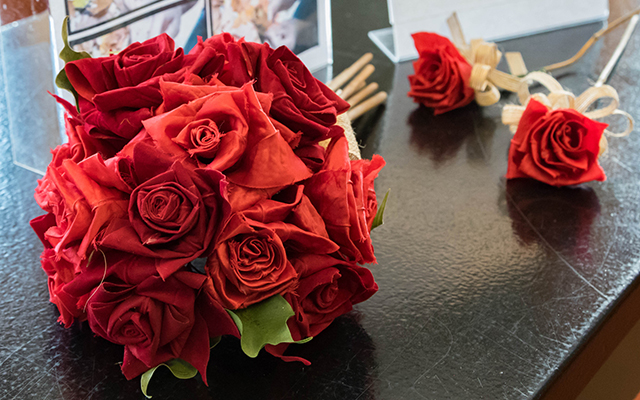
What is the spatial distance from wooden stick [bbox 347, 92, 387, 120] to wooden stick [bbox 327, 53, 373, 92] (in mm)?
47

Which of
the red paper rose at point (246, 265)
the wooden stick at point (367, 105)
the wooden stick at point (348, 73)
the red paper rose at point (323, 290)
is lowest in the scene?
the wooden stick at point (367, 105)

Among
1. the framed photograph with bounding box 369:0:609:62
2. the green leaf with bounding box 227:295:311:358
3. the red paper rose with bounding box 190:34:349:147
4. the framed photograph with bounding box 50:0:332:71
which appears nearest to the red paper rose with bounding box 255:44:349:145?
the red paper rose with bounding box 190:34:349:147

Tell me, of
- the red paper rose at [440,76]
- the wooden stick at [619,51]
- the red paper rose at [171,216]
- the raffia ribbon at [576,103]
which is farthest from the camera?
the wooden stick at [619,51]

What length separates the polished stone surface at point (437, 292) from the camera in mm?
442

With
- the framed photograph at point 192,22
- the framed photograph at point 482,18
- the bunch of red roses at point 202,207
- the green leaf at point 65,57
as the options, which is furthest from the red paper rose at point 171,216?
the framed photograph at point 482,18

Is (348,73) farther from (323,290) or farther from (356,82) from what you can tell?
(323,290)

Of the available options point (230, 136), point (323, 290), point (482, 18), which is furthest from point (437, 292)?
point (482, 18)

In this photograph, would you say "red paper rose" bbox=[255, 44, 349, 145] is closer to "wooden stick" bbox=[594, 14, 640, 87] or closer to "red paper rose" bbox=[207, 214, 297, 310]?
"red paper rose" bbox=[207, 214, 297, 310]

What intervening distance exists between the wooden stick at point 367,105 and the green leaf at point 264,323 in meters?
0.47

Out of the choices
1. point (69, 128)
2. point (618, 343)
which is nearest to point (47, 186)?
point (69, 128)

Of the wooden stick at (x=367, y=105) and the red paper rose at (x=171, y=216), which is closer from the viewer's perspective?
the red paper rose at (x=171, y=216)

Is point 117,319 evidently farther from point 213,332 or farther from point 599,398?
point 599,398

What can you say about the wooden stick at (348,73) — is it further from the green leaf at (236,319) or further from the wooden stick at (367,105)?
the green leaf at (236,319)

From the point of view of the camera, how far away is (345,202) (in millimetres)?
398
